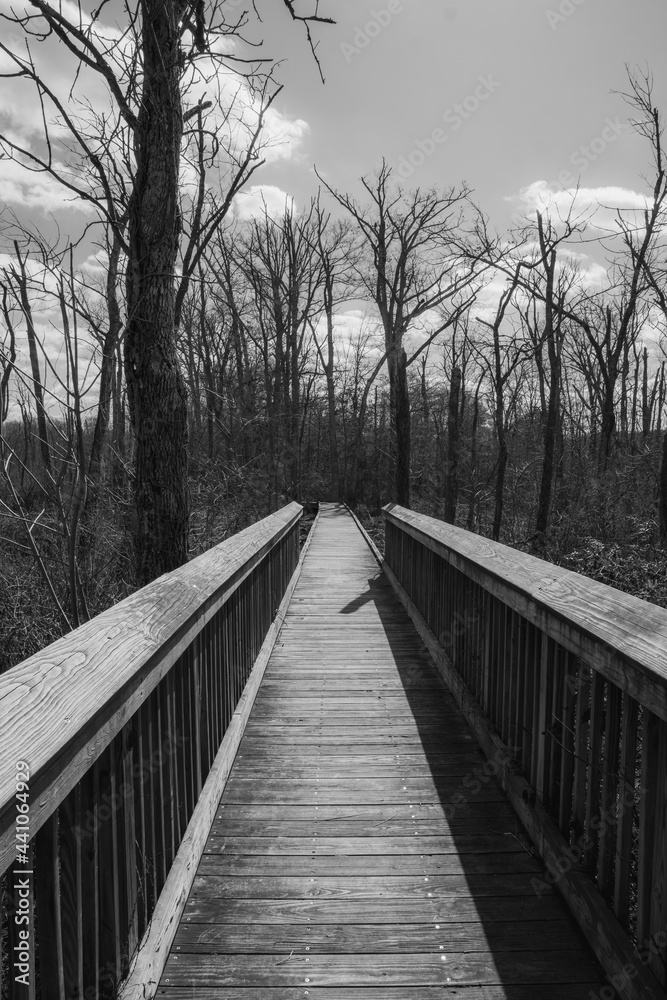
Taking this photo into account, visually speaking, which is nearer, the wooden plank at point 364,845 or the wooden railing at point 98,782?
the wooden railing at point 98,782

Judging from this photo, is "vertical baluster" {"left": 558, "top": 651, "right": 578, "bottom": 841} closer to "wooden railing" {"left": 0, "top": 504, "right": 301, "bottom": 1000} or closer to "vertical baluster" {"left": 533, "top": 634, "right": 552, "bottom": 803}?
"vertical baluster" {"left": 533, "top": 634, "right": 552, "bottom": 803}

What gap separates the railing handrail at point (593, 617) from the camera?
1634mm

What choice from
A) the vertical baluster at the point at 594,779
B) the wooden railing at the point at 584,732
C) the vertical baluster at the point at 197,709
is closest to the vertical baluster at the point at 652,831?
the wooden railing at the point at 584,732

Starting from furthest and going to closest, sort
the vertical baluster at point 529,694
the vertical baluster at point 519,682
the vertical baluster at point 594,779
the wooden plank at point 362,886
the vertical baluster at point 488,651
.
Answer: the vertical baluster at point 488,651 < the vertical baluster at point 519,682 < the vertical baluster at point 529,694 < the wooden plank at point 362,886 < the vertical baluster at point 594,779

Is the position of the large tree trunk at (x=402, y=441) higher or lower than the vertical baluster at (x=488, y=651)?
higher

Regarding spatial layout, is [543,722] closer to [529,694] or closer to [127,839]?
[529,694]

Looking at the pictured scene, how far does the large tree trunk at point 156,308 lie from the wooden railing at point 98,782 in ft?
6.26

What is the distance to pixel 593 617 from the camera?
199 centimetres

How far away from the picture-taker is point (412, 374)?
3959 cm

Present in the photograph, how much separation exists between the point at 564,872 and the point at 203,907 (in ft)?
4.07

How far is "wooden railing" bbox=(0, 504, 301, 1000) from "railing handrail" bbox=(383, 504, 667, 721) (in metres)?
1.28

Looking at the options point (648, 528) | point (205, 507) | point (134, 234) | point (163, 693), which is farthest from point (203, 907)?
point (648, 528)

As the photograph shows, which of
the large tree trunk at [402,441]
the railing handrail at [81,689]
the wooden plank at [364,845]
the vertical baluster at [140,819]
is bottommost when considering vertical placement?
the wooden plank at [364,845]

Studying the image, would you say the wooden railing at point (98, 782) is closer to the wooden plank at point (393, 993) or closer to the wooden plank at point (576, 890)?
the wooden plank at point (393, 993)
